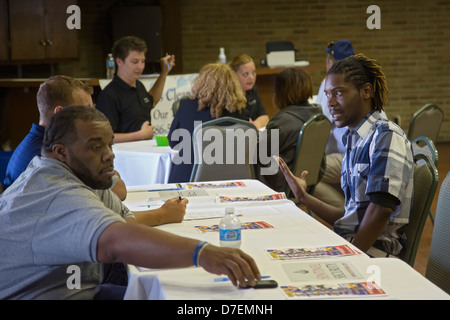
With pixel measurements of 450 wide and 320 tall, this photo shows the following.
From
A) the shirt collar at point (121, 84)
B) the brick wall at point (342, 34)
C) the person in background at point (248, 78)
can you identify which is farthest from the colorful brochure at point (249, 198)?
the brick wall at point (342, 34)

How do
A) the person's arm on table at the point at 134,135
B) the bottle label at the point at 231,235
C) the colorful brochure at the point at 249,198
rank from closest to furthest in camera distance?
1. the bottle label at the point at 231,235
2. the colorful brochure at the point at 249,198
3. the person's arm on table at the point at 134,135

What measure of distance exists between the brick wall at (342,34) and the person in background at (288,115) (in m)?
5.26

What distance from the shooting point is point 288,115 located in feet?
14.6

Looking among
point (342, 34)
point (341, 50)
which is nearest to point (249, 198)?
point (341, 50)

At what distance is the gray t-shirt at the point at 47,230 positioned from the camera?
1649mm

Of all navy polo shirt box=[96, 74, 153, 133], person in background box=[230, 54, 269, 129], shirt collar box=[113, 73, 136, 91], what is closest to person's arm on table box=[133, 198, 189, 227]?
navy polo shirt box=[96, 74, 153, 133]

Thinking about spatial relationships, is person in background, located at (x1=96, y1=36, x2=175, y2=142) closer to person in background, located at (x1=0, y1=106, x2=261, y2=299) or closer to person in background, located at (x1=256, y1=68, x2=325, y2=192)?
person in background, located at (x1=256, y1=68, x2=325, y2=192)

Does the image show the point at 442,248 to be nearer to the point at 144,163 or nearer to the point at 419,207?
the point at 419,207

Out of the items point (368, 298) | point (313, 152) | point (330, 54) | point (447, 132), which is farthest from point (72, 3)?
point (368, 298)

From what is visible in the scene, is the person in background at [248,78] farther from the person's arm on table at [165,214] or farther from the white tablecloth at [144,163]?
the person's arm on table at [165,214]

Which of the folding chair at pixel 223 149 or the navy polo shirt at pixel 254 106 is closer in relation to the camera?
the folding chair at pixel 223 149

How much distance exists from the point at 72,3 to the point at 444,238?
24.5 ft

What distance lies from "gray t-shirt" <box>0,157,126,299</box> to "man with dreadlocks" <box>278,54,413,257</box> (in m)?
1.07
